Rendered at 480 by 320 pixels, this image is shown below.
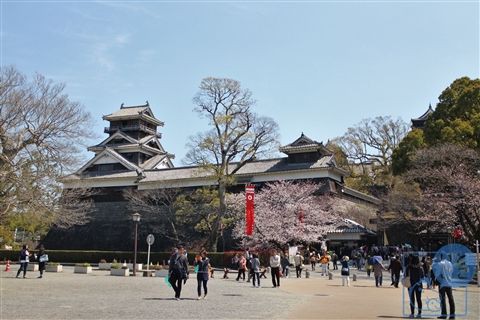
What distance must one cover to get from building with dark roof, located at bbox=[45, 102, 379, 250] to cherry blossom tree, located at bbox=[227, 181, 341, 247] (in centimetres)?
251

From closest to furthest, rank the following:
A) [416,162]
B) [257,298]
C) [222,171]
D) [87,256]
A: [257,298], [416,162], [222,171], [87,256]

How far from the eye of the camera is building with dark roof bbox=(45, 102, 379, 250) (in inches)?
1802

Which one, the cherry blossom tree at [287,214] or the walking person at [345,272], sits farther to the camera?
the cherry blossom tree at [287,214]

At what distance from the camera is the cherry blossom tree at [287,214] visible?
38.8m

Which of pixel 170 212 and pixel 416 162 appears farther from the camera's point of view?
pixel 170 212

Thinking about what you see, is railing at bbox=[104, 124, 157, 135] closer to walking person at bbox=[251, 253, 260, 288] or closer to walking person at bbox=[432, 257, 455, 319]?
walking person at bbox=[251, 253, 260, 288]

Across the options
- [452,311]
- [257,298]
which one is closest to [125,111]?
[257,298]

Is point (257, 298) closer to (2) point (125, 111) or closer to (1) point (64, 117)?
(1) point (64, 117)

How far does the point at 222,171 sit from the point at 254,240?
21.2 feet

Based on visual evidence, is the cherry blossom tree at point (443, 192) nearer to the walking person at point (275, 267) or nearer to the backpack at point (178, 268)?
the walking person at point (275, 267)

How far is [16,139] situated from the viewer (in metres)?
23.3

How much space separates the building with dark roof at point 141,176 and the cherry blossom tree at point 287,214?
251 centimetres

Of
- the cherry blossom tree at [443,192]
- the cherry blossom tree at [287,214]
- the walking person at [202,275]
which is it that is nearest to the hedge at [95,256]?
the cherry blossom tree at [287,214]

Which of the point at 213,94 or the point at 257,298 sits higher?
the point at 213,94
